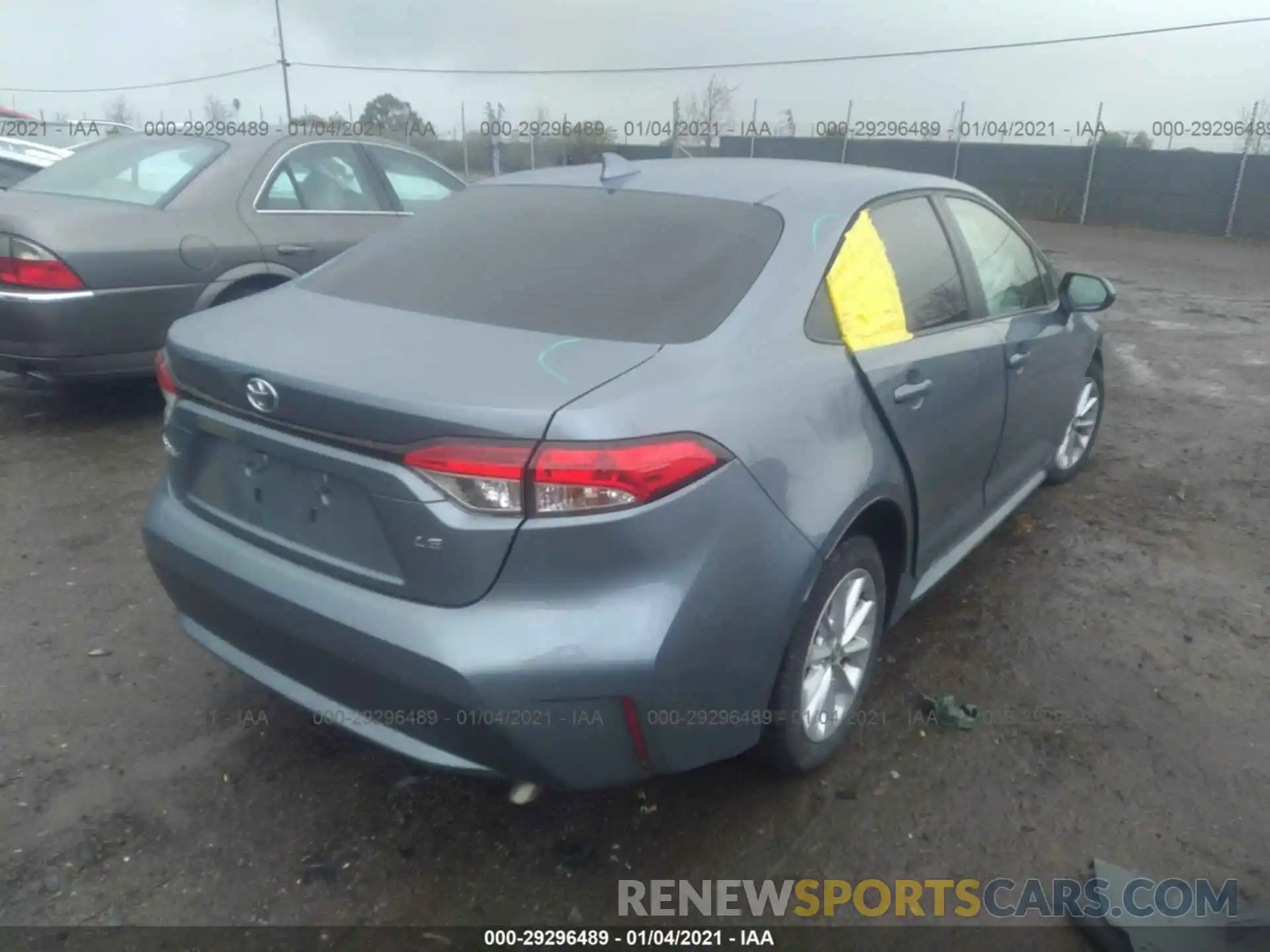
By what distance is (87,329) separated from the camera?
4.57m

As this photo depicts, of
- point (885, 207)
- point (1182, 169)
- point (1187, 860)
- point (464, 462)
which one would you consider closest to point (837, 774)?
point (1187, 860)

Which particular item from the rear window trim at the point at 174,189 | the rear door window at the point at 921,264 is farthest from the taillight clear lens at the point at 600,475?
the rear window trim at the point at 174,189

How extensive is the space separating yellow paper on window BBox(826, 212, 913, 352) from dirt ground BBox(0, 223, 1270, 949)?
1165 mm

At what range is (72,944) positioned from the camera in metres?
2.07

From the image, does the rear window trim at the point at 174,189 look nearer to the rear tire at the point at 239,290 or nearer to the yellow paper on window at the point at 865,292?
the rear tire at the point at 239,290

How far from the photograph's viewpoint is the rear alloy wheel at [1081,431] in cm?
464

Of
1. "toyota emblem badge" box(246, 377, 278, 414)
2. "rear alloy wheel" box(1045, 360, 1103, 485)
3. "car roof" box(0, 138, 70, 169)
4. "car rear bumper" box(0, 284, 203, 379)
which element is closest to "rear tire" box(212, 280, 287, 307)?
"car rear bumper" box(0, 284, 203, 379)

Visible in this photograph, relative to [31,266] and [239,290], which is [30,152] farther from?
[31,266]

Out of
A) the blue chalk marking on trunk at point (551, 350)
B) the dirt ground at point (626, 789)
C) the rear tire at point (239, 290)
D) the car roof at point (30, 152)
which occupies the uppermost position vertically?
the car roof at point (30, 152)

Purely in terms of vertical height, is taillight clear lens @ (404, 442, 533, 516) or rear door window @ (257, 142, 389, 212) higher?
rear door window @ (257, 142, 389, 212)

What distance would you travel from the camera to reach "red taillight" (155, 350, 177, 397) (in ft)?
8.00

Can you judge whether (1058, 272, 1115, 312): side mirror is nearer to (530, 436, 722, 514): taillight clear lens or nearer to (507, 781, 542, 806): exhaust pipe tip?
(530, 436, 722, 514): taillight clear lens

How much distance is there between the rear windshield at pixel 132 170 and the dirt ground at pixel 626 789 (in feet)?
6.19

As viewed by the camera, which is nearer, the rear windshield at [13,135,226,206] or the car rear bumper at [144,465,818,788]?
the car rear bumper at [144,465,818,788]
